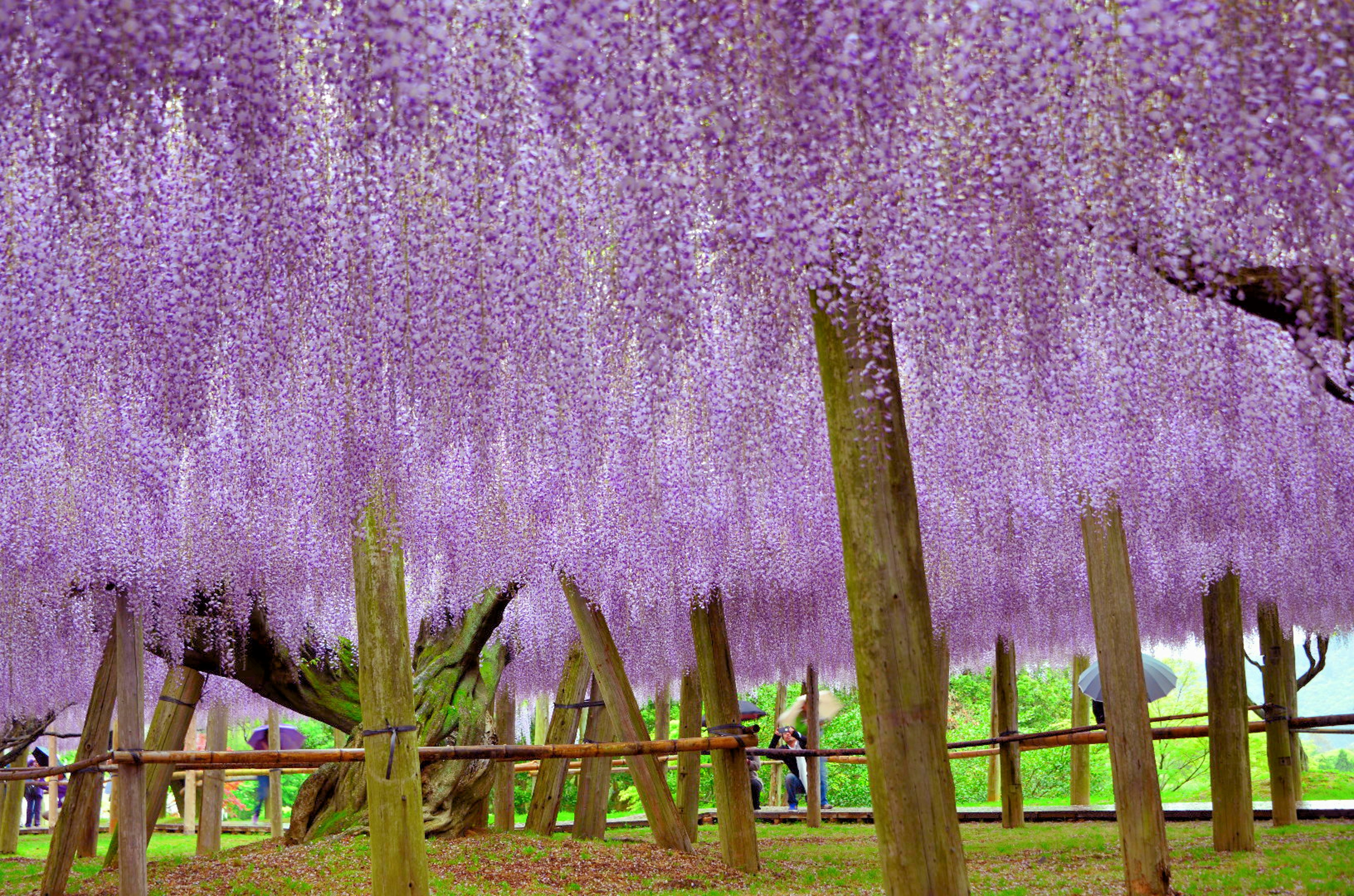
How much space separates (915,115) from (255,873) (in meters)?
5.94

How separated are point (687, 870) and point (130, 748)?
3.33 m

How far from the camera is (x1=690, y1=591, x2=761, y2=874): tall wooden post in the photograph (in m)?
7.79

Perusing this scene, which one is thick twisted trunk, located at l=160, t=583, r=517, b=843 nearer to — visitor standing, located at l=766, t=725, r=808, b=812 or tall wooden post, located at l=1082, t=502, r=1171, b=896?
tall wooden post, located at l=1082, t=502, r=1171, b=896

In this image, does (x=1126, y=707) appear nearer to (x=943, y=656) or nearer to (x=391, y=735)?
(x=391, y=735)

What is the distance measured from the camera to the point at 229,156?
3.91 metres

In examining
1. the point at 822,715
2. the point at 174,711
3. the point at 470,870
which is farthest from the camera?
the point at 822,715

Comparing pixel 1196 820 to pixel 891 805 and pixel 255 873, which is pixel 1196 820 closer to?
pixel 255 873

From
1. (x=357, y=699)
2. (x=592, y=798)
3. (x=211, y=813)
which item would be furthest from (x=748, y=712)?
(x=357, y=699)

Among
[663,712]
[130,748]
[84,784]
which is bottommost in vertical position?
[84,784]

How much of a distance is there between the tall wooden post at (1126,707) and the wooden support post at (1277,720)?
14.8 ft

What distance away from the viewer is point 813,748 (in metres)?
12.6

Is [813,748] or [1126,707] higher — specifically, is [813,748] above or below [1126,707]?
below

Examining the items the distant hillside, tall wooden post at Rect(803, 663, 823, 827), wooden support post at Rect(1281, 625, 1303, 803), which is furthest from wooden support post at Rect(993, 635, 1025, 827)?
the distant hillside

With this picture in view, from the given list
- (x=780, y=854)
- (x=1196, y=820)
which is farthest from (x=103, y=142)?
(x=1196, y=820)
